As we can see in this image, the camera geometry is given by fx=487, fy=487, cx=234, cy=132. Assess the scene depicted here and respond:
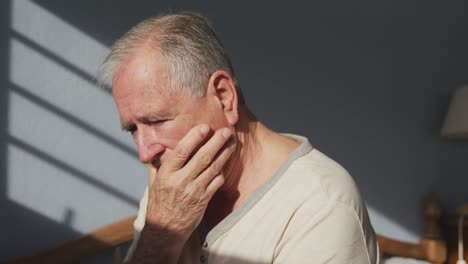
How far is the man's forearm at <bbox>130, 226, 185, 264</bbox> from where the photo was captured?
1025 millimetres

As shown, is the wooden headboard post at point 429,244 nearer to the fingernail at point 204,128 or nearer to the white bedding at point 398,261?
the white bedding at point 398,261

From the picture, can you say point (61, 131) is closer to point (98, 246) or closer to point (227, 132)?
point (98, 246)

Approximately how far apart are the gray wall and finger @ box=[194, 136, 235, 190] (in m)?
0.96

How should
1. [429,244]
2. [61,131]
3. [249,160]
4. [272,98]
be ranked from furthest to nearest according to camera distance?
[429,244] < [272,98] < [61,131] < [249,160]

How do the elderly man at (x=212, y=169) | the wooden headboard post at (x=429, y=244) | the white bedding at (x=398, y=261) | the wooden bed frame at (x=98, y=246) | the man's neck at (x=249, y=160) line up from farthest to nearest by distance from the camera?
the wooden headboard post at (x=429, y=244) → the white bedding at (x=398, y=261) → the wooden bed frame at (x=98, y=246) → the man's neck at (x=249, y=160) → the elderly man at (x=212, y=169)

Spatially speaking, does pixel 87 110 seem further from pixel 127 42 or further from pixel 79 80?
pixel 127 42

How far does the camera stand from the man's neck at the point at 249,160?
106 cm

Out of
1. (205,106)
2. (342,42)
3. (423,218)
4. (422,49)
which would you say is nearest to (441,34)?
(422,49)

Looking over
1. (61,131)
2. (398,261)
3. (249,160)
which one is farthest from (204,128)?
(398,261)

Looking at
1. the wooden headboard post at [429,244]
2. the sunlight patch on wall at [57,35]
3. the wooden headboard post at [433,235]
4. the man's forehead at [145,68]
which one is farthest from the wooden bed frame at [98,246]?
the man's forehead at [145,68]

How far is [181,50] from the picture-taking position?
3.17 feet

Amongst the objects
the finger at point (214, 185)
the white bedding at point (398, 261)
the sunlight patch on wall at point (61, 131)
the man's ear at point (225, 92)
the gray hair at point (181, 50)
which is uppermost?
the gray hair at point (181, 50)

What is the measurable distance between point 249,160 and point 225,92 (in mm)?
167

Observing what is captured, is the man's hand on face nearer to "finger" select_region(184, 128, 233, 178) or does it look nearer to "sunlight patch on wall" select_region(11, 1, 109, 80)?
"finger" select_region(184, 128, 233, 178)
